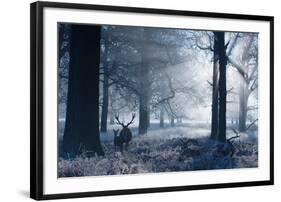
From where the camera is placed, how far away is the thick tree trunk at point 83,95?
674 cm

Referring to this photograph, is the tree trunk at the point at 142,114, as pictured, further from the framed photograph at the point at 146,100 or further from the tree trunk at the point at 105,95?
the tree trunk at the point at 105,95

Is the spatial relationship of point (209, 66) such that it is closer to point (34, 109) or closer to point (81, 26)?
point (81, 26)

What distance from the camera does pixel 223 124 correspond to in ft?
Result: 24.6

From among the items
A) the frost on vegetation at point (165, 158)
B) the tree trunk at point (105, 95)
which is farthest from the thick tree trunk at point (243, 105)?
the tree trunk at point (105, 95)

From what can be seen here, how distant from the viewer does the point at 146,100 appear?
7074 millimetres

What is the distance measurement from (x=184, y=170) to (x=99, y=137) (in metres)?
0.98

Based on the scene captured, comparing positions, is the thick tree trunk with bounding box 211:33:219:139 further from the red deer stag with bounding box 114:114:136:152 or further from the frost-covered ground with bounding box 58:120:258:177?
the red deer stag with bounding box 114:114:136:152

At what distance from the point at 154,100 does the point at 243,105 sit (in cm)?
108

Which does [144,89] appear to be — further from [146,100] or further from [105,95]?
[105,95]

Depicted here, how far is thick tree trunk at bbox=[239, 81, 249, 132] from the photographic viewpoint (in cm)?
761

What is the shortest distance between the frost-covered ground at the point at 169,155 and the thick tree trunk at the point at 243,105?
98mm

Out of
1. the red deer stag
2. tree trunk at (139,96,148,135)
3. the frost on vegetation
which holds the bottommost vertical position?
the frost on vegetation

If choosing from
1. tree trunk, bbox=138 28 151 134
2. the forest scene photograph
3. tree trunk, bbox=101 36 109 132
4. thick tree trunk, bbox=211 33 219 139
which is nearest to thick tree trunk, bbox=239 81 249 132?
the forest scene photograph

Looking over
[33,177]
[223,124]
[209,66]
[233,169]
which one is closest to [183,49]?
[209,66]
